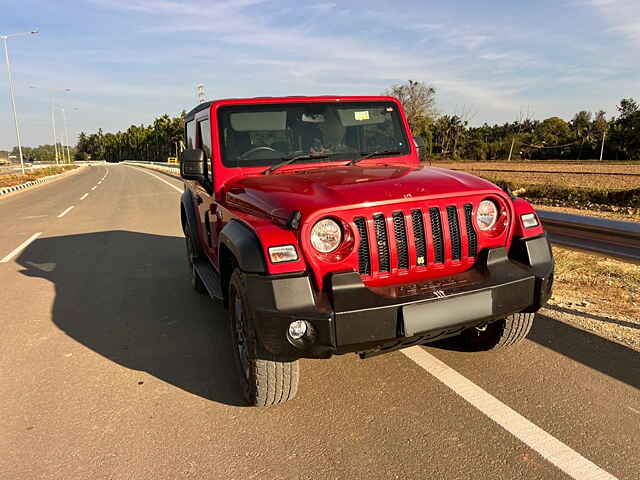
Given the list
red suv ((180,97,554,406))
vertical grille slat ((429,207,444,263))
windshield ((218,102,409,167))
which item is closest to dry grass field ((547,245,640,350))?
red suv ((180,97,554,406))

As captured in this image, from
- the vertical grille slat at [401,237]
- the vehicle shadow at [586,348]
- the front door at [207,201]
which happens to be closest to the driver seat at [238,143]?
the front door at [207,201]

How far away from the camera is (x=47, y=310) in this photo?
17.5 ft

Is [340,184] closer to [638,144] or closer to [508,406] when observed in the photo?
[508,406]

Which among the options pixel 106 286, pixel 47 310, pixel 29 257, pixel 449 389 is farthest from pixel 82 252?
pixel 449 389

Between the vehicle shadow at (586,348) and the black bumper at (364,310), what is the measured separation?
1107 millimetres

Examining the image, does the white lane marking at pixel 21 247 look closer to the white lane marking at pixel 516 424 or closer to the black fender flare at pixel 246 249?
the black fender flare at pixel 246 249

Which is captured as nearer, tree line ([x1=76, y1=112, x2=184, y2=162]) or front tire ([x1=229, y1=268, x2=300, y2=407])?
front tire ([x1=229, y1=268, x2=300, y2=407])

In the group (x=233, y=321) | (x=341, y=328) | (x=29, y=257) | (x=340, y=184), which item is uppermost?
(x=340, y=184)

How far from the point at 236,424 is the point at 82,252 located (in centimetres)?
635

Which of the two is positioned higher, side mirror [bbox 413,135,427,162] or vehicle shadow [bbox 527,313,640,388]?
side mirror [bbox 413,135,427,162]

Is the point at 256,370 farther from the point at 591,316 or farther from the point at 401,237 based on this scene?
the point at 591,316

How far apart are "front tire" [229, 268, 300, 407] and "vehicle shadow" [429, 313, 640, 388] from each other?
1439mm

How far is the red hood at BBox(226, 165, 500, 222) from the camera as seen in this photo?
2895mm

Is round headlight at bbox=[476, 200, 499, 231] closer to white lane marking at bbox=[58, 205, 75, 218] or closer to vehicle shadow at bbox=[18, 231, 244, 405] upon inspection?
vehicle shadow at bbox=[18, 231, 244, 405]
